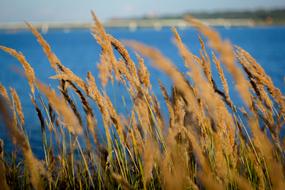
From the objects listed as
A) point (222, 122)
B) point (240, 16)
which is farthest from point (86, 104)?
point (240, 16)

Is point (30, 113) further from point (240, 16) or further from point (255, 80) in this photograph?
point (240, 16)

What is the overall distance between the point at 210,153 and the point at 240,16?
504 feet

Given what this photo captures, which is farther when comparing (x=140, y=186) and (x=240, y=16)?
(x=240, y=16)

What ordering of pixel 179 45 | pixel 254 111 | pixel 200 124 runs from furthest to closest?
pixel 254 111 → pixel 200 124 → pixel 179 45

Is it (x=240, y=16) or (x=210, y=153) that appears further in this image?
(x=240, y=16)

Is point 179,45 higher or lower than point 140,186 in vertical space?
higher

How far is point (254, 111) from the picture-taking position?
7.86ft

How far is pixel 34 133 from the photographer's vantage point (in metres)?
10.1

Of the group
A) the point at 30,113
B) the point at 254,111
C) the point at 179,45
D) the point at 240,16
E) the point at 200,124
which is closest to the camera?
the point at 179,45

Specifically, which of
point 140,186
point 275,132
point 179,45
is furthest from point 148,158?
point 140,186

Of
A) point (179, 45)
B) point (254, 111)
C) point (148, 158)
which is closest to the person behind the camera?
point (148, 158)

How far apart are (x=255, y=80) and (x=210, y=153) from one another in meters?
0.66

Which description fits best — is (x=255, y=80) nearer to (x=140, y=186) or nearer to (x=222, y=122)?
(x=222, y=122)

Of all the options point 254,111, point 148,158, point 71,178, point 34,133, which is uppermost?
point 34,133
